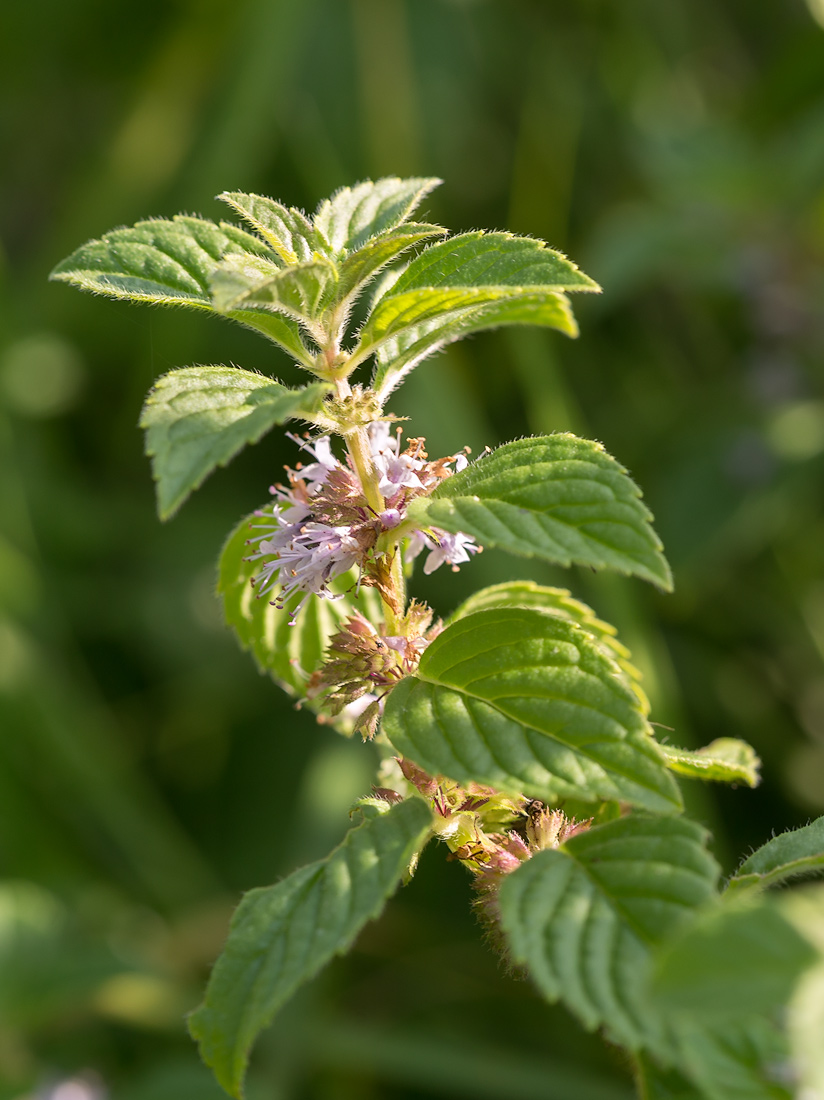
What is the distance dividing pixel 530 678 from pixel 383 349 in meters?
0.28

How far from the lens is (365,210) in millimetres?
758

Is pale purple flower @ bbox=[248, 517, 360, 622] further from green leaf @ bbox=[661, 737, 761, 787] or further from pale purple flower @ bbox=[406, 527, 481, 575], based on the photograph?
Result: green leaf @ bbox=[661, 737, 761, 787]

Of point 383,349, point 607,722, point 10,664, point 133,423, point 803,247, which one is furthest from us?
point 133,423

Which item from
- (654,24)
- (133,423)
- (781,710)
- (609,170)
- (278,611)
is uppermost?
(654,24)

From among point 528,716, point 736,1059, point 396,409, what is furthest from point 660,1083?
point 396,409

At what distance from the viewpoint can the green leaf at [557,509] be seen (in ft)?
1.84

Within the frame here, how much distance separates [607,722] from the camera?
606mm

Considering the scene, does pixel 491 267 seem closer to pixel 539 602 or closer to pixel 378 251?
pixel 378 251

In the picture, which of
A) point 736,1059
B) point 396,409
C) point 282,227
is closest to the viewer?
point 736,1059

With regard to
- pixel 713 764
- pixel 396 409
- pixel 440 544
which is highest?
pixel 396 409

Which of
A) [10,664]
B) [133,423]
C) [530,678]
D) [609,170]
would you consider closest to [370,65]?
[609,170]

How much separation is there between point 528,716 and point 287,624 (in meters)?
0.28

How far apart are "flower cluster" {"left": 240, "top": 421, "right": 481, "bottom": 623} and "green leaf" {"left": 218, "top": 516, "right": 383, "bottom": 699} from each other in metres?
0.05

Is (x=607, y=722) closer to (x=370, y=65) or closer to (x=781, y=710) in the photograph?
(x=781, y=710)
